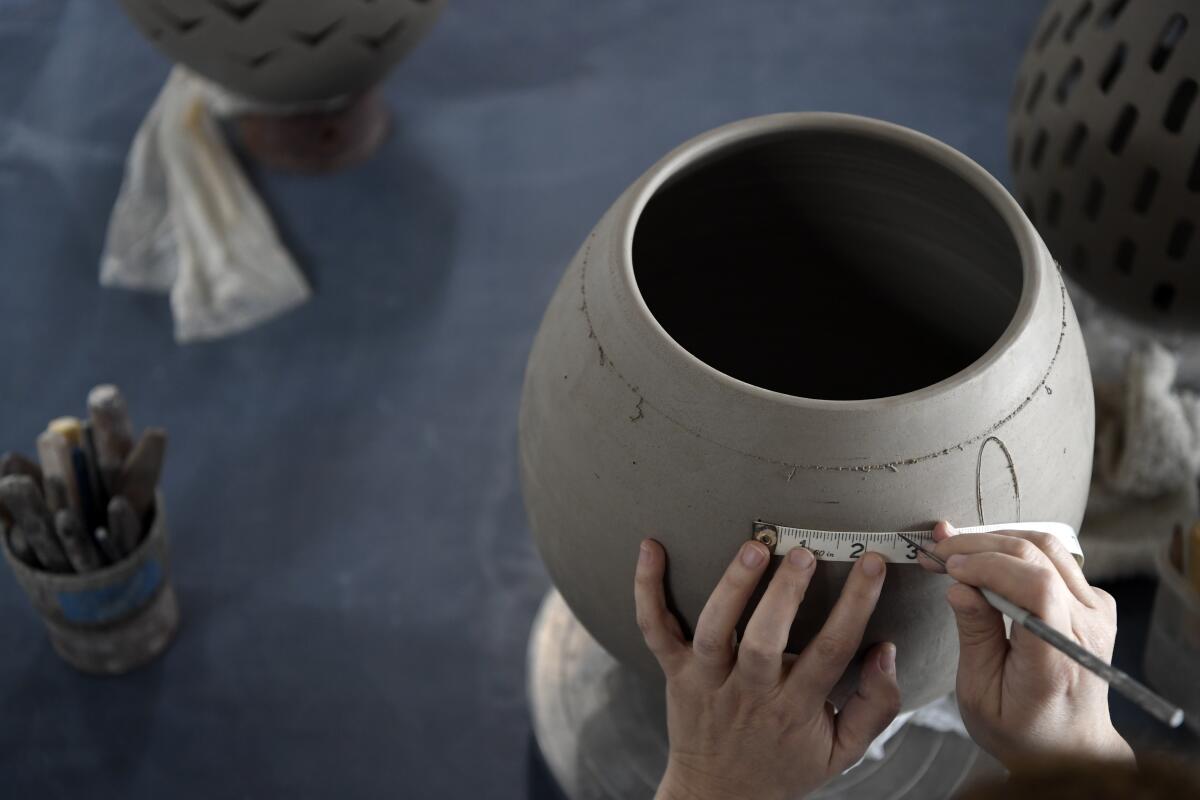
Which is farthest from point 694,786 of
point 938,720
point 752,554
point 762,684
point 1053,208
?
point 1053,208

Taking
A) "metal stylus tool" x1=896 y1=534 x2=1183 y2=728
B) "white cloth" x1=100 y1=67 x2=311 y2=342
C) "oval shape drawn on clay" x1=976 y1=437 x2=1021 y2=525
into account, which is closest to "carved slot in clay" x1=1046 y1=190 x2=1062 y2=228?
"oval shape drawn on clay" x1=976 y1=437 x2=1021 y2=525

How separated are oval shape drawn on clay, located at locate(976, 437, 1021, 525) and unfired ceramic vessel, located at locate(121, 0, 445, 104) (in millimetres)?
1320

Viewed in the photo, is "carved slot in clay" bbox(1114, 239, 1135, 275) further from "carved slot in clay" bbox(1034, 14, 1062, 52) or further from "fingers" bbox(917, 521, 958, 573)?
"fingers" bbox(917, 521, 958, 573)

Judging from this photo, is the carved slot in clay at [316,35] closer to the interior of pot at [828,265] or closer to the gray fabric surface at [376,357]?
the gray fabric surface at [376,357]

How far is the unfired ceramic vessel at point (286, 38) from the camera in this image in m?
1.92

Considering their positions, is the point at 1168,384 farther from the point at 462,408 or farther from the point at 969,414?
the point at 462,408

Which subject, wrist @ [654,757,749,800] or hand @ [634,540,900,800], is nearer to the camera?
hand @ [634,540,900,800]

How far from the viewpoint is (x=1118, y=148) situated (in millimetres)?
1548

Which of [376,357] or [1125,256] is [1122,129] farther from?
[376,357]

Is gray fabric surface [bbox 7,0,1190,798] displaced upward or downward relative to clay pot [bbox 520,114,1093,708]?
downward

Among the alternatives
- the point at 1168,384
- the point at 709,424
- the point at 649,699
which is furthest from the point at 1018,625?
the point at 1168,384

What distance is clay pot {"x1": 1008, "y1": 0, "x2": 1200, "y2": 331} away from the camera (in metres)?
1.49

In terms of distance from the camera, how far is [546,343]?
1.19 meters

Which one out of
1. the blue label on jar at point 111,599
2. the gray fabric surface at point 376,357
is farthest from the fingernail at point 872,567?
the blue label on jar at point 111,599
